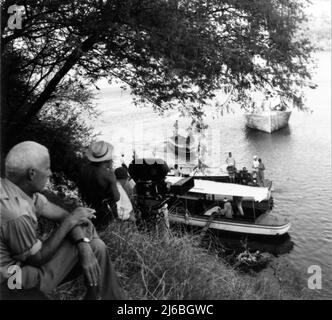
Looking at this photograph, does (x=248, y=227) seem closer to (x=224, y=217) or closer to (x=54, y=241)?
(x=224, y=217)

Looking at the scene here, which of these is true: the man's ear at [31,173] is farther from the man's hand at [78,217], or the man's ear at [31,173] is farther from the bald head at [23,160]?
the man's hand at [78,217]

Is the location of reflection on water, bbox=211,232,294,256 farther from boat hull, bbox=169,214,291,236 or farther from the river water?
boat hull, bbox=169,214,291,236

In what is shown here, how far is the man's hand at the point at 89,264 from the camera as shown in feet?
9.48

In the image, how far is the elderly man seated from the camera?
2.66 meters

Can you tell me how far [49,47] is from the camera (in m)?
10.0

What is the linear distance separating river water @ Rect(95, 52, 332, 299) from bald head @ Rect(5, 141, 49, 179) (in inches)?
338

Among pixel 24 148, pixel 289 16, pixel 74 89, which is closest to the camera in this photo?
pixel 24 148

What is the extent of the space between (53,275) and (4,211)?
0.59m

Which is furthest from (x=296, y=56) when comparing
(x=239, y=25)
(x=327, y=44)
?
(x=327, y=44)

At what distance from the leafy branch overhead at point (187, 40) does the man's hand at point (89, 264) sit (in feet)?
15.0

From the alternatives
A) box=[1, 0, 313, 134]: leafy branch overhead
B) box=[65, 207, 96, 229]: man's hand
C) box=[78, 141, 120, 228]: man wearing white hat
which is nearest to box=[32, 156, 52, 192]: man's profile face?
box=[65, 207, 96, 229]: man's hand

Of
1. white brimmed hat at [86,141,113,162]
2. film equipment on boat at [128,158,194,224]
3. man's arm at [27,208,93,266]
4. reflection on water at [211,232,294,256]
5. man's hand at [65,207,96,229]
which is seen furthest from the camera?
reflection on water at [211,232,294,256]
